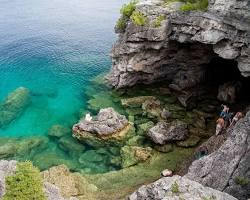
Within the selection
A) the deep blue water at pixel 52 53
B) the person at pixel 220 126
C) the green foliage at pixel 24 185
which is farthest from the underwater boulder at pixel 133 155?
the green foliage at pixel 24 185

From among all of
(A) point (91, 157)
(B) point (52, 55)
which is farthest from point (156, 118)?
(B) point (52, 55)

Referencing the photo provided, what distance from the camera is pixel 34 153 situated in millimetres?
37812

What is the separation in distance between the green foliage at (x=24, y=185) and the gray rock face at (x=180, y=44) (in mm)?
24023

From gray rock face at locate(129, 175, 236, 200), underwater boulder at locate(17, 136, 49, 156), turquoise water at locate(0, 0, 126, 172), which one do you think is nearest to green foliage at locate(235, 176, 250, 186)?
gray rock face at locate(129, 175, 236, 200)

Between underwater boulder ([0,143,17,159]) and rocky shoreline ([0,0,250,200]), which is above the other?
rocky shoreline ([0,0,250,200])

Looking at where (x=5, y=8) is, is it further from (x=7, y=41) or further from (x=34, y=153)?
(x=34, y=153)

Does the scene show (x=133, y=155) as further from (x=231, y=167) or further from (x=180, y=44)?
(x=180, y=44)

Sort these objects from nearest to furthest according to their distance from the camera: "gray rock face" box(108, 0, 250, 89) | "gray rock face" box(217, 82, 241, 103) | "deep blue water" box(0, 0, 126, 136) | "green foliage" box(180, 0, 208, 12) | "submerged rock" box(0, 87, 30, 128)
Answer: "gray rock face" box(108, 0, 250, 89) → "green foliage" box(180, 0, 208, 12) → "gray rock face" box(217, 82, 241, 103) → "submerged rock" box(0, 87, 30, 128) → "deep blue water" box(0, 0, 126, 136)

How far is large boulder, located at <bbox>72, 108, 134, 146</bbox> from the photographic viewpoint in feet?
125

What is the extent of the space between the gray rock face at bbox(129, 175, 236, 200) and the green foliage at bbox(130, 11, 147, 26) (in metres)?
26.2

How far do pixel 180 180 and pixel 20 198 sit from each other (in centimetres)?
844

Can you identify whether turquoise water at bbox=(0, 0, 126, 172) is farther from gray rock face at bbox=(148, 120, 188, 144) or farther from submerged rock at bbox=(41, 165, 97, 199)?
gray rock face at bbox=(148, 120, 188, 144)

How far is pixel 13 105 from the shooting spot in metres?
47.0

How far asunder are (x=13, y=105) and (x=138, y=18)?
2015 cm
